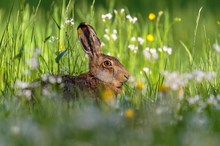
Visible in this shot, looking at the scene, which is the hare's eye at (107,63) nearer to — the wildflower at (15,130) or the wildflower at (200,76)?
the wildflower at (200,76)

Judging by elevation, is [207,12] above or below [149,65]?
above

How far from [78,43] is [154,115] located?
254cm

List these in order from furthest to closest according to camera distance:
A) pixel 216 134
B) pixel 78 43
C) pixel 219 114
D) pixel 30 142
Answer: pixel 78 43, pixel 219 114, pixel 216 134, pixel 30 142

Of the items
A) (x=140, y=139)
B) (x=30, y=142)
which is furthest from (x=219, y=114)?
(x=30, y=142)

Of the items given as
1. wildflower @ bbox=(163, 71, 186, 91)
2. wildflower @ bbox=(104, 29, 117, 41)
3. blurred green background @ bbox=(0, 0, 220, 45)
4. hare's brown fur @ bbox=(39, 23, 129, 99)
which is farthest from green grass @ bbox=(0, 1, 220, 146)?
blurred green background @ bbox=(0, 0, 220, 45)

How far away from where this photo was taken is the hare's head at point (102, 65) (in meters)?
6.52

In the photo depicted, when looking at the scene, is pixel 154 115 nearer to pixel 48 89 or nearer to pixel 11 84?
pixel 48 89

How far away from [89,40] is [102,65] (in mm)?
280

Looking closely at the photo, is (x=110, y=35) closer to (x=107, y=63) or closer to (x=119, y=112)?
(x=107, y=63)

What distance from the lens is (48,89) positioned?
562 cm

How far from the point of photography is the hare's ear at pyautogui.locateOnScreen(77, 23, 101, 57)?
6574 mm

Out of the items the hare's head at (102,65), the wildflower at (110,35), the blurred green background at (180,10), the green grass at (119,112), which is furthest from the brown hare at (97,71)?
the blurred green background at (180,10)

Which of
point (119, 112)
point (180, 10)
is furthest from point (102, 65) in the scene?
point (180, 10)

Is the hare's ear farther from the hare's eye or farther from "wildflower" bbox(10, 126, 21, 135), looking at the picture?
"wildflower" bbox(10, 126, 21, 135)
